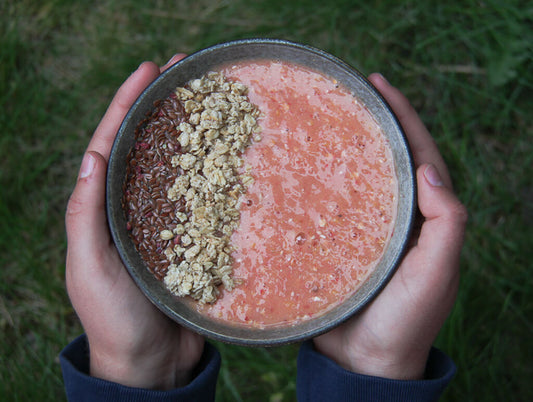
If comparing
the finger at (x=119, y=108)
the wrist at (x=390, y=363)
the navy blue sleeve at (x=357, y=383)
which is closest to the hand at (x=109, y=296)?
the finger at (x=119, y=108)

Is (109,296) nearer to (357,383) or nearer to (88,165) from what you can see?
(88,165)

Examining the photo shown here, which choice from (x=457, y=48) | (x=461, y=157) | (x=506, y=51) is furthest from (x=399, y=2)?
(x=461, y=157)

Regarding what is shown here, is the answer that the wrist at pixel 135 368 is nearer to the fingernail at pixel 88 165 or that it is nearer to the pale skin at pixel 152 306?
the pale skin at pixel 152 306

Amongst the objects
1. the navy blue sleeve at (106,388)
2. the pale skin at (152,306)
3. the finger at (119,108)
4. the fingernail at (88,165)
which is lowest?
the navy blue sleeve at (106,388)

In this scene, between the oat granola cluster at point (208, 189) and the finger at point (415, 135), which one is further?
the finger at point (415, 135)

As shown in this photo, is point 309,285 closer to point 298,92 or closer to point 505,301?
point 298,92
